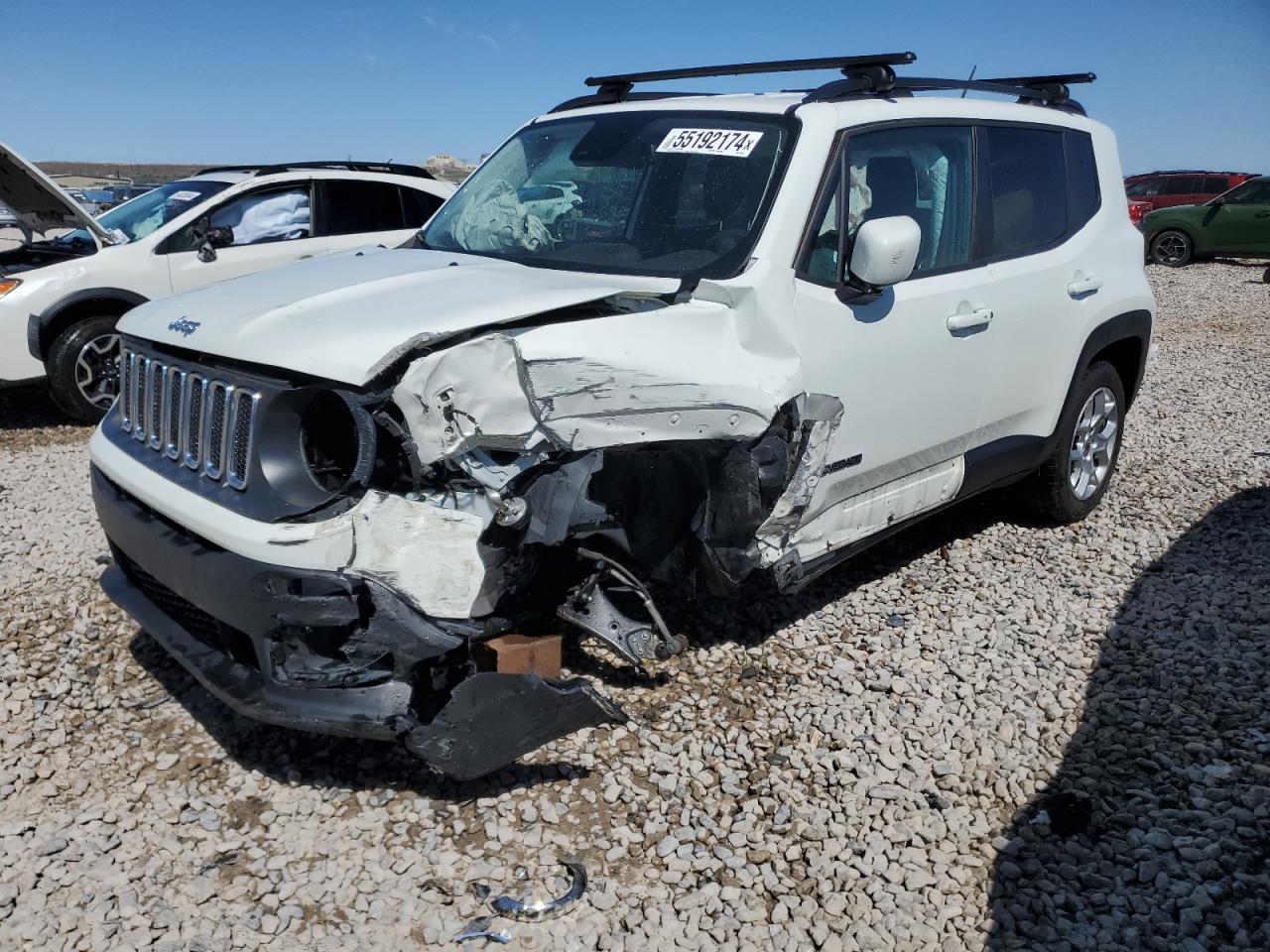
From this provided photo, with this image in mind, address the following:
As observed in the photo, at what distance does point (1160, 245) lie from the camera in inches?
765

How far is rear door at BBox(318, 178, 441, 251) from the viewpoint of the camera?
7977 millimetres

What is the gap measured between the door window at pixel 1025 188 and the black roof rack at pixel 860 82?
0.90 feet

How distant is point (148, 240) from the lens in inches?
287

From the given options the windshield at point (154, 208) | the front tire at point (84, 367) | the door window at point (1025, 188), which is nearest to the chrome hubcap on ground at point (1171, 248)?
the door window at point (1025, 188)

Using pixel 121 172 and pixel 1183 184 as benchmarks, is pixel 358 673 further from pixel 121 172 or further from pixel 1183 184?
pixel 121 172

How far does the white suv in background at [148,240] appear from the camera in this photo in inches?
266

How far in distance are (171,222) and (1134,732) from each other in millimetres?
7103

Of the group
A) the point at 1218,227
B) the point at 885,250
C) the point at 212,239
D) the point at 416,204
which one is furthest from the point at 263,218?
the point at 1218,227

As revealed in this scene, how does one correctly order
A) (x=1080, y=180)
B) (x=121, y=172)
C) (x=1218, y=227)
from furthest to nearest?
(x=121, y=172) < (x=1218, y=227) < (x=1080, y=180)

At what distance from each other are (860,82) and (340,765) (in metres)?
3.15

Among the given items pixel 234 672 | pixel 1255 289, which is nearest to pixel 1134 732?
pixel 234 672

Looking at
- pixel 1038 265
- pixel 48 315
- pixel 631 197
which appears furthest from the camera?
pixel 48 315

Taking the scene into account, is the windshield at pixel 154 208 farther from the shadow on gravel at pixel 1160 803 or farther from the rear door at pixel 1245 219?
the rear door at pixel 1245 219

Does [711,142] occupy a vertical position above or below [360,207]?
above
